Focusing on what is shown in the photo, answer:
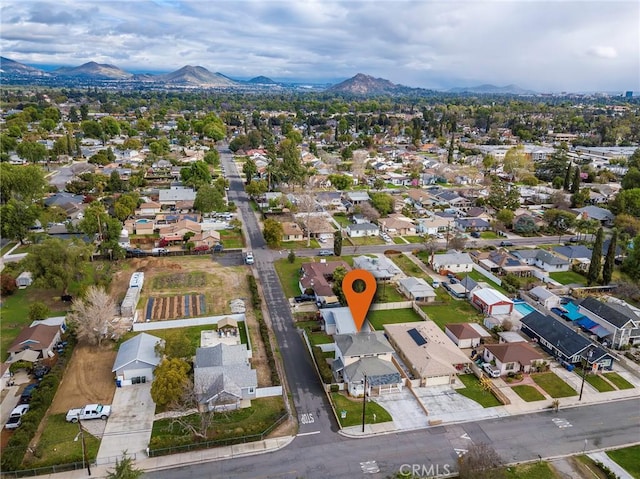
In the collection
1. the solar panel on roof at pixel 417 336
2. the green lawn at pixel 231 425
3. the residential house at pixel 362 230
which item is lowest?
the green lawn at pixel 231 425

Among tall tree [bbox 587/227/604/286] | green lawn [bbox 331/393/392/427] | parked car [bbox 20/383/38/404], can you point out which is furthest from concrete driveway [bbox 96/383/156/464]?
tall tree [bbox 587/227/604/286]

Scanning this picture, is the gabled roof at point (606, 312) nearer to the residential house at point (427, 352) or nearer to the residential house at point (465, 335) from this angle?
the residential house at point (465, 335)

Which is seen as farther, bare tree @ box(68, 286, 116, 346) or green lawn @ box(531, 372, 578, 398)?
bare tree @ box(68, 286, 116, 346)

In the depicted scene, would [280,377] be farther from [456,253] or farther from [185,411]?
[456,253]

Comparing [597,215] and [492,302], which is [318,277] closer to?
[492,302]

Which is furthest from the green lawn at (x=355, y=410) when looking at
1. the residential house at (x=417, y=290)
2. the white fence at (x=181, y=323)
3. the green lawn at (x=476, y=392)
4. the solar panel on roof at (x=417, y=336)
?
the residential house at (x=417, y=290)

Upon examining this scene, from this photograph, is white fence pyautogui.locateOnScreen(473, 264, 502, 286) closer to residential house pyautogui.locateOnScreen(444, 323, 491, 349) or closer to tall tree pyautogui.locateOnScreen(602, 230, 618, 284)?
tall tree pyautogui.locateOnScreen(602, 230, 618, 284)
